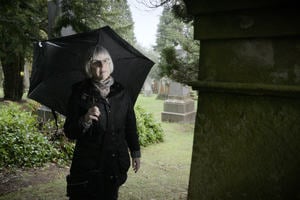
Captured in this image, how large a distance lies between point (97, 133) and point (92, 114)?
186 mm

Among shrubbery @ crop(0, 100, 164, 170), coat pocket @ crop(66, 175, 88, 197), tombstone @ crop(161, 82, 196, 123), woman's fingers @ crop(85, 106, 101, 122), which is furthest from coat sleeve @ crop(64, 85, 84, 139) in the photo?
tombstone @ crop(161, 82, 196, 123)

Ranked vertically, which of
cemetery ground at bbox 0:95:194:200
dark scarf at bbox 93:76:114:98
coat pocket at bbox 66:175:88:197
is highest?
dark scarf at bbox 93:76:114:98

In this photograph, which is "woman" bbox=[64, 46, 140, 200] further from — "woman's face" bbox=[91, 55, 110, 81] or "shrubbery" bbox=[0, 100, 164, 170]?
"shrubbery" bbox=[0, 100, 164, 170]

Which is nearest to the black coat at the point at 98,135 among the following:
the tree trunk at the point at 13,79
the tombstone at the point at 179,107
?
the tombstone at the point at 179,107

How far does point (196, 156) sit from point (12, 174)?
440 cm

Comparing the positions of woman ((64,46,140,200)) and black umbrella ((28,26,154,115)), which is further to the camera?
black umbrella ((28,26,154,115))

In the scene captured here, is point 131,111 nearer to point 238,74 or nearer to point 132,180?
point 238,74

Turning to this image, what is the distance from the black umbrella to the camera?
3486 millimetres

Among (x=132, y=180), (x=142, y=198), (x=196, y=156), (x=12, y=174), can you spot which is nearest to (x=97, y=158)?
(x=196, y=156)

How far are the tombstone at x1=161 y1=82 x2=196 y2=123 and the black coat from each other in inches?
378

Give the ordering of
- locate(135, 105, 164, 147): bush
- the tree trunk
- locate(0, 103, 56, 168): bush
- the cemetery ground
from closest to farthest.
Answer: the cemetery ground, locate(0, 103, 56, 168): bush, locate(135, 105, 164, 147): bush, the tree trunk

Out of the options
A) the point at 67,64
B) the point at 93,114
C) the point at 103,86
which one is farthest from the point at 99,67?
the point at 67,64

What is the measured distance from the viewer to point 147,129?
8.68 m

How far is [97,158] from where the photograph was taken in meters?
2.65
